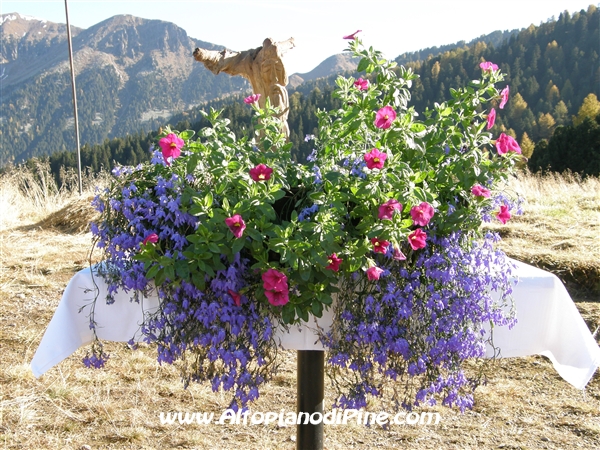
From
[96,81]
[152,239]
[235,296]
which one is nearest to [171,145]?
[152,239]

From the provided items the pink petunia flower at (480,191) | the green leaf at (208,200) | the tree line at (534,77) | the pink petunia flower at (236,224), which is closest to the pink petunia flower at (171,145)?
the green leaf at (208,200)

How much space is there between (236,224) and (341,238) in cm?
27

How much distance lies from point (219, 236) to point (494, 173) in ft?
2.28

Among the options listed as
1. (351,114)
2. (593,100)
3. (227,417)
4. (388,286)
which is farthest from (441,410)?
(593,100)

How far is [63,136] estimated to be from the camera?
10425 cm

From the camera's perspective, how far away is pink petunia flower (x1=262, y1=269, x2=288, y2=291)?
4.09 ft

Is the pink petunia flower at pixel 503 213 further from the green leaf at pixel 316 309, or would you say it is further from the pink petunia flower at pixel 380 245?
the green leaf at pixel 316 309

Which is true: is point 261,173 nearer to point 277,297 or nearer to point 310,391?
point 277,297

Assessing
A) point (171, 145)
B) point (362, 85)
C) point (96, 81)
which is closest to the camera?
point (171, 145)

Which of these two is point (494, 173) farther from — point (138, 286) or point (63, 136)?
point (63, 136)

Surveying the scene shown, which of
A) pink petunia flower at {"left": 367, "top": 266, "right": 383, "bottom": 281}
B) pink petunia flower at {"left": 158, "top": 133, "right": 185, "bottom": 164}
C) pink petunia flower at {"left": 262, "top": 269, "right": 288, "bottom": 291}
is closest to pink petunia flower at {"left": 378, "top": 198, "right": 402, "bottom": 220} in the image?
pink petunia flower at {"left": 367, "top": 266, "right": 383, "bottom": 281}

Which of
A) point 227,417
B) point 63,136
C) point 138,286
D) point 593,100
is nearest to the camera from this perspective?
point 138,286

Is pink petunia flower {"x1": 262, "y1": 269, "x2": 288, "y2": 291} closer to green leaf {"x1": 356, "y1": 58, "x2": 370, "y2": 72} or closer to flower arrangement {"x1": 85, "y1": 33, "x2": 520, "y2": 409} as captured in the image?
flower arrangement {"x1": 85, "y1": 33, "x2": 520, "y2": 409}

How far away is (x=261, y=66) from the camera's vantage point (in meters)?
2.77
